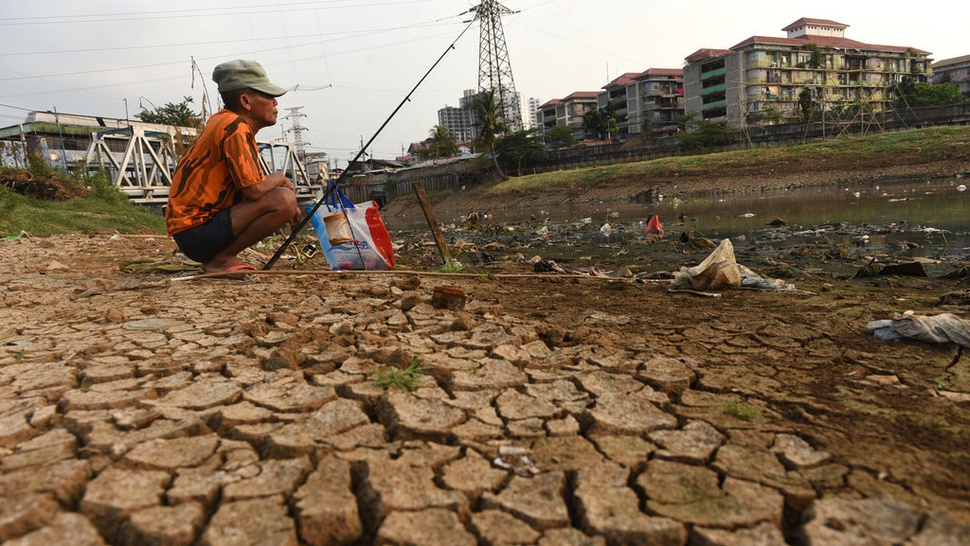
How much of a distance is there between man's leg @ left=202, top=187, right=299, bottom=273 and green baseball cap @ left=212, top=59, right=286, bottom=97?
Result: 72 centimetres

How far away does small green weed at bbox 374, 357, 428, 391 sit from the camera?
187 cm

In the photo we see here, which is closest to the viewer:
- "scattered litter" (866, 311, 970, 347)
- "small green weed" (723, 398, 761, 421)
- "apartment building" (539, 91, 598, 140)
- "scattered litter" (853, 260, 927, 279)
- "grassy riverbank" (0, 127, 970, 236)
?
"small green weed" (723, 398, 761, 421)

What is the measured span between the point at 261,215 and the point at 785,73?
2200 inches

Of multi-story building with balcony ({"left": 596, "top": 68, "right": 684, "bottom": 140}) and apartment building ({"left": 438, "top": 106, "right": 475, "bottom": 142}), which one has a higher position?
apartment building ({"left": 438, "top": 106, "right": 475, "bottom": 142})

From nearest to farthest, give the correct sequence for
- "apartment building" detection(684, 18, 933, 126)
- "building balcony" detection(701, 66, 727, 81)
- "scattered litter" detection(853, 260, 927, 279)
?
"scattered litter" detection(853, 260, 927, 279) → "apartment building" detection(684, 18, 933, 126) → "building balcony" detection(701, 66, 727, 81)

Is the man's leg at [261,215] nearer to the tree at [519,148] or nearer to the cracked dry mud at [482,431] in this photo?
the cracked dry mud at [482,431]

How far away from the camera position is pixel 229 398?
5.93ft

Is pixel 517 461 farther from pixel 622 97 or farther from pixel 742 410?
pixel 622 97

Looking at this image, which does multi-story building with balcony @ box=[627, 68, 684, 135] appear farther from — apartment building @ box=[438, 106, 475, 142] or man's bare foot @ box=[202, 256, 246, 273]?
apartment building @ box=[438, 106, 475, 142]

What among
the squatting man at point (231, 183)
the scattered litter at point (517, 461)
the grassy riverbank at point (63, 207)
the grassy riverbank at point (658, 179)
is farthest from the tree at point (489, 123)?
the scattered litter at point (517, 461)

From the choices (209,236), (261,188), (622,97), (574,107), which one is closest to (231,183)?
(261,188)

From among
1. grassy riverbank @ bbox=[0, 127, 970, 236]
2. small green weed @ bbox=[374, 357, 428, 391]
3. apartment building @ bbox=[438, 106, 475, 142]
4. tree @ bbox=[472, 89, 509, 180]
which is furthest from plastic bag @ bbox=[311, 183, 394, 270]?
apartment building @ bbox=[438, 106, 475, 142]

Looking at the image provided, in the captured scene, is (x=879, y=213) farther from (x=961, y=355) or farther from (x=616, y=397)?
(x=616, y=397)

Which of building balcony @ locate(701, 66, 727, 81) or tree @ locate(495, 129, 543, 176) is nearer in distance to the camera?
tree @ locate(495, 129, 543, 176)
